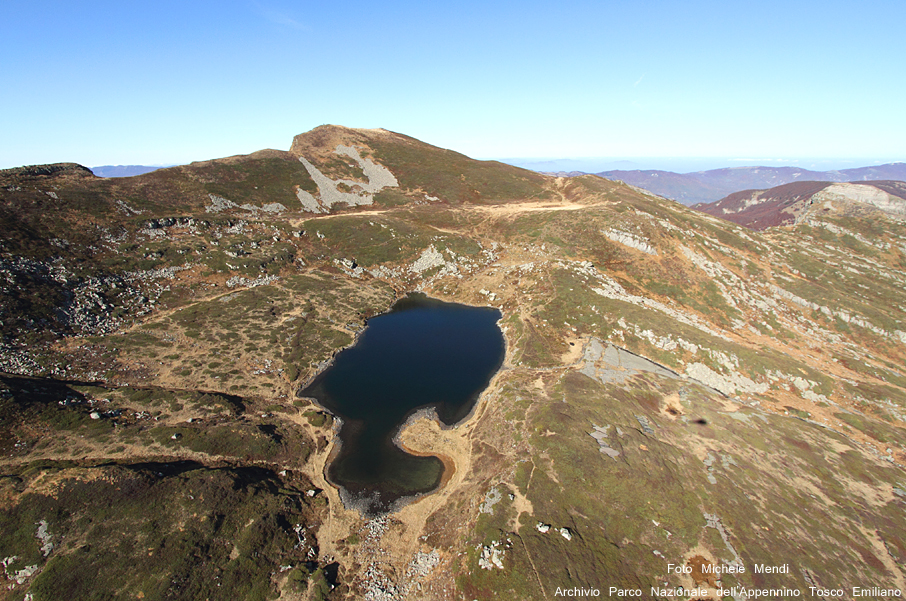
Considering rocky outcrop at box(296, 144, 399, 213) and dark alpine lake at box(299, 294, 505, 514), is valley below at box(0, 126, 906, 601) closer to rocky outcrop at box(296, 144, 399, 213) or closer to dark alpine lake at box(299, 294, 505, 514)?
dark alpine lake at box(299, 294, 505, 514)

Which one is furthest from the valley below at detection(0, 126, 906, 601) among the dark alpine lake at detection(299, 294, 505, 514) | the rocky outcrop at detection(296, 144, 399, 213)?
the rocky outcrop at detection(296, 144, 399, 213)

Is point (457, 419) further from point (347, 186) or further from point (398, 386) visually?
point (347, 186)

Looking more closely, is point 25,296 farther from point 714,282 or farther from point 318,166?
point 714,282

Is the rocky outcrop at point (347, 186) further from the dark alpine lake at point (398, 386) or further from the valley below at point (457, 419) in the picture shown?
the dark alpine lake at point (398, 386)

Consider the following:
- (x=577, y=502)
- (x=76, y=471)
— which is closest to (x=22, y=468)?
(x=76, y=471)

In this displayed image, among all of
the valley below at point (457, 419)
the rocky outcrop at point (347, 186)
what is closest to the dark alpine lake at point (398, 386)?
the valley below at point (457, 419)

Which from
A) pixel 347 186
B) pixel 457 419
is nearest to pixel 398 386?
pixel 457 419
